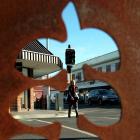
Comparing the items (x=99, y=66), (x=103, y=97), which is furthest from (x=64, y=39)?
(x=99, y=66)

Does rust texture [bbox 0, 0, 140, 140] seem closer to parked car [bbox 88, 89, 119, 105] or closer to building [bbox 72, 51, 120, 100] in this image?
parked car [bbox 88, 89, 119, 105]

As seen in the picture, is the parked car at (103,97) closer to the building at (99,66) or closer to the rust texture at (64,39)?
the building at (99,66)

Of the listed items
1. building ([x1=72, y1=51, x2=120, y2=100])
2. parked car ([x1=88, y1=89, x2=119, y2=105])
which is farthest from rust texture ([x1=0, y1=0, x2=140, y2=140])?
building ([x1=72, y1=51, x2=120, y2=100])

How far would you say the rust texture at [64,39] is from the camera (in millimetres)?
4715

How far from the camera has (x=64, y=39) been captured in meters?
4.84

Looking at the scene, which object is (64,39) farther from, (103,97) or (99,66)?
(99,66)

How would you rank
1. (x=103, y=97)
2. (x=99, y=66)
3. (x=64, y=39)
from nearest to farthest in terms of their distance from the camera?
(x=64, y=39) → (x=103, y=97) → (x=99, y=66)

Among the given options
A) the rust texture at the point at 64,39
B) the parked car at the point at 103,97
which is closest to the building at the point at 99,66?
the parked car at the point at 103,97

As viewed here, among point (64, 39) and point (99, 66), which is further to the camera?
→ point (99, 66)

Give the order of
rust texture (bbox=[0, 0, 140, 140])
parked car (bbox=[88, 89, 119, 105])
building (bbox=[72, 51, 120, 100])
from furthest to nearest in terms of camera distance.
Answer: building (bbox=[72, 51, 120, 100]), parked car (bbox=[88, 89, 119, 105]), rust texture (bbox=[0, 0, 140, 140])

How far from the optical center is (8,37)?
4.73 m

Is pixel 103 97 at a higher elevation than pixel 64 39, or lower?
higher

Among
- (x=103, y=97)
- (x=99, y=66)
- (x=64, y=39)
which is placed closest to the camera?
(x=64, y=39)

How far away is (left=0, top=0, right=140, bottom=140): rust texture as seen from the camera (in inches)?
186
